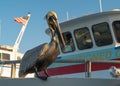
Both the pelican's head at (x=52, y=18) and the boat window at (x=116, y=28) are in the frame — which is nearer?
the pelican's head at (x=52, y=18)

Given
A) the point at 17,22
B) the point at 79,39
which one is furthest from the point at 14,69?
the point at 17,22

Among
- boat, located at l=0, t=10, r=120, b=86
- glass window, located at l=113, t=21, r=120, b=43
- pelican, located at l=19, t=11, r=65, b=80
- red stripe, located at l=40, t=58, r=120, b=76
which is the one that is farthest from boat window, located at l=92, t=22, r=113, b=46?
pelican, located at l=19, t=11, r=65, b=80

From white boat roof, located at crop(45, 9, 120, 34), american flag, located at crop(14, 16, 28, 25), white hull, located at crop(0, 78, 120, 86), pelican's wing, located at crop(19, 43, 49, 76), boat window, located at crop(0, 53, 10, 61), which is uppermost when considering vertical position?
american flag, located at crop(14, 16, 28, 25)

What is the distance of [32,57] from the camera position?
4980 millimetres

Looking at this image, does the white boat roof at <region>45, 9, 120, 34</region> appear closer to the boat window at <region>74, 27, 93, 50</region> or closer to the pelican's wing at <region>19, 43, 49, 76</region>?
the boat window at <region>74, 27, 93, 50</region>

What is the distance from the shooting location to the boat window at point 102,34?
8.95 m

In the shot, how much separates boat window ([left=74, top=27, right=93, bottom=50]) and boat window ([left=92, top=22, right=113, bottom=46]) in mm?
194

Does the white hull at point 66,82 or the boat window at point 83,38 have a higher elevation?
the boat window at point 83,38

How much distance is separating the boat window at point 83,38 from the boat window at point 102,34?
19cm

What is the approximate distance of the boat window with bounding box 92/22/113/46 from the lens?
Answer: 29.4 feet

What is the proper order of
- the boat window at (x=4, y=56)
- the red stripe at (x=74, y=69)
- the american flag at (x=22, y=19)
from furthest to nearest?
the american flag at (x=22, y=19) → the boat window at (x=4, y=56) → the red stripe at (x=74, y=69)

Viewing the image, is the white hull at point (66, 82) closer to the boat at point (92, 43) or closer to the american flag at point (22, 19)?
the boat at point (92, 43)

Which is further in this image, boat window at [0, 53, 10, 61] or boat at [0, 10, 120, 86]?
boat window at [0, 53, 10, 61]

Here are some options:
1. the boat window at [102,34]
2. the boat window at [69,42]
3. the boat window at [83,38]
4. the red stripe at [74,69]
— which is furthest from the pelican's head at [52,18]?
the boat window at [69,42]
